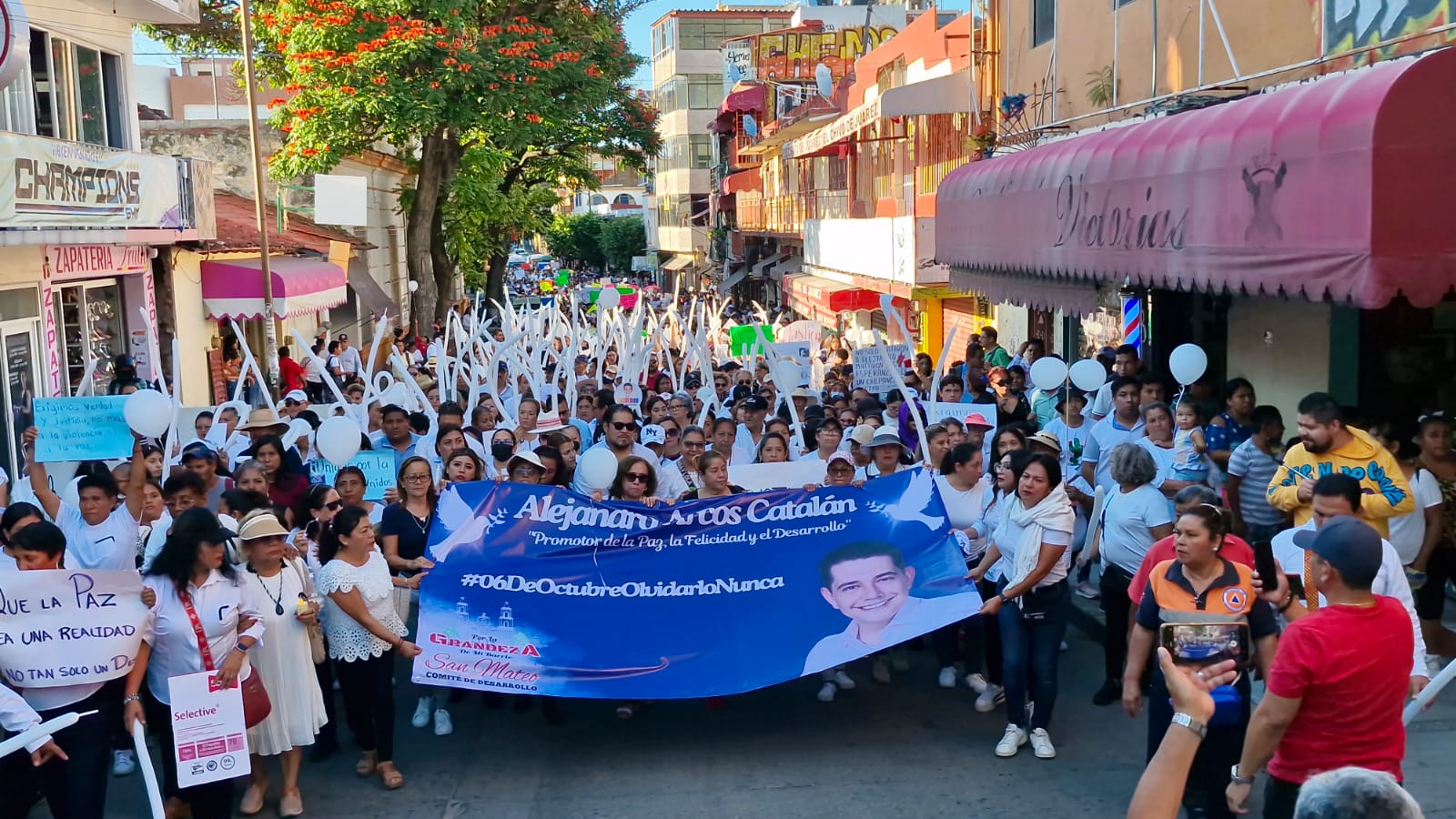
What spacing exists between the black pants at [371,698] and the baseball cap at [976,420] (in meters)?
4.64

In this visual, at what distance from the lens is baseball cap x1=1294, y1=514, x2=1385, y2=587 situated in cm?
395

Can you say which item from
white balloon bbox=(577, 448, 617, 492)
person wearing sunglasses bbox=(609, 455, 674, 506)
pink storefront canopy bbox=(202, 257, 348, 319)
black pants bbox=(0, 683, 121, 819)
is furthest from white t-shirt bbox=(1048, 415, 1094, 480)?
pink storefront canopy bbox=(202, 257, 348, 319)

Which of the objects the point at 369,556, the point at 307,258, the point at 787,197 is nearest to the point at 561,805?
the point at 369,556

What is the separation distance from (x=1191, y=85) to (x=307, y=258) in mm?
17345

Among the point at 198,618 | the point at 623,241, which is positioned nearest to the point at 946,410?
the point at 198,618

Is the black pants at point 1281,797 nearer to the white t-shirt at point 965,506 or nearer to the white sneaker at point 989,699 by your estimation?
the white sneaker at point 989,699

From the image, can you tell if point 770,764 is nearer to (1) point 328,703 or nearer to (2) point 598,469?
(2) point 598,469

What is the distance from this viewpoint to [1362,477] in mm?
6496

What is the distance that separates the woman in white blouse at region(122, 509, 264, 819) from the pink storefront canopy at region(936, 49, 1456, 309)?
5641mm

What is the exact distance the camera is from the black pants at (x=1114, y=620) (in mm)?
7172

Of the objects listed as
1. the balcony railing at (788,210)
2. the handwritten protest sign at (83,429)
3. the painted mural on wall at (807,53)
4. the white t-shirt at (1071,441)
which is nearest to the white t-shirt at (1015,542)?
the white t-shirt at (1071,441)

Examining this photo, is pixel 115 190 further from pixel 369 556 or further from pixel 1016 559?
pixel 1016 559

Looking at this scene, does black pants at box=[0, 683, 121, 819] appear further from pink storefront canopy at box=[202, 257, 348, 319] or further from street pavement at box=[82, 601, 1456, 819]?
pink storefront canopy at box=[202, 257, 348, 319]

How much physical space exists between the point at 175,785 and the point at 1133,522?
475 centimetres
